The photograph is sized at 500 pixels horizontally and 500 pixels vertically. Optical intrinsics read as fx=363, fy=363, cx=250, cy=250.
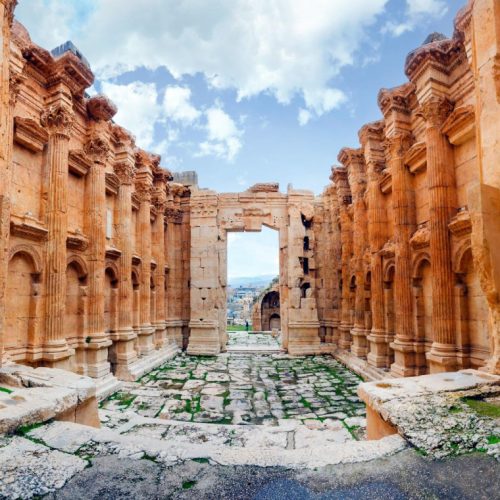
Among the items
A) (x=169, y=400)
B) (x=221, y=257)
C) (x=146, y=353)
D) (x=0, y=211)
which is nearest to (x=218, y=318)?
(x=221, y=257)

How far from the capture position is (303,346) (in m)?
14.8

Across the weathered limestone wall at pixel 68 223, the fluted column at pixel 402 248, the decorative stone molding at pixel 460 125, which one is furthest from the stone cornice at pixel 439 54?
the weathered limestone wall at pixel 68 223

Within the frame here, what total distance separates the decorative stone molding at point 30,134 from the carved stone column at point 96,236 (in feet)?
5.75

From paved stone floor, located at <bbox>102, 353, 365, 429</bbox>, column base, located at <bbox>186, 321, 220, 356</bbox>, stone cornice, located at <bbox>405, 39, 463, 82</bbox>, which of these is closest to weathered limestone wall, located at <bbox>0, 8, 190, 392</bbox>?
paved stone floor, located at <bbox>102, 353, 365, 429</bbox>

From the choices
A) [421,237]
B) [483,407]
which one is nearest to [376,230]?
[421,237]

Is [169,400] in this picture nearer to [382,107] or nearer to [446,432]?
[446,432]

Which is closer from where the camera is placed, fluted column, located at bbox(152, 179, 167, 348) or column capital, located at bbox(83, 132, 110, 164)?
column capital, located at bbox(83, 132, 110, 164)

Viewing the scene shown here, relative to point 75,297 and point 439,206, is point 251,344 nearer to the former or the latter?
point 75,297

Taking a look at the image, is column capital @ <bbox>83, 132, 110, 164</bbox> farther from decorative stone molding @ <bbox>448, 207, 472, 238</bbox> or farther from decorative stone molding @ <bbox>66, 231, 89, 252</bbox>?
decorative stone molding @ <bbox>448, 207, 472, 238</bbox>

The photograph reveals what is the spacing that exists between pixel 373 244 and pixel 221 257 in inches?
260

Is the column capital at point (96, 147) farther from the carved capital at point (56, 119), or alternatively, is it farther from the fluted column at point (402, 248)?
the fluted column at point (402, 248)

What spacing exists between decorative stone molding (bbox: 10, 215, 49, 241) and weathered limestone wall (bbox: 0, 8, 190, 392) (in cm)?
2

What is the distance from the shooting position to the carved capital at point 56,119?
8141 mm

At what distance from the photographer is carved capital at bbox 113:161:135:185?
11.5 meters
